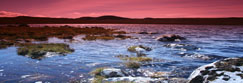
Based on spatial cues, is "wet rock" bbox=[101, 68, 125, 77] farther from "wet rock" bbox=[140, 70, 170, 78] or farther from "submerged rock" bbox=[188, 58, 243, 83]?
"submerged rock" bbox=[188, 58, 243, 83]

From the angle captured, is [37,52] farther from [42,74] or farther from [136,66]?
[136,66]

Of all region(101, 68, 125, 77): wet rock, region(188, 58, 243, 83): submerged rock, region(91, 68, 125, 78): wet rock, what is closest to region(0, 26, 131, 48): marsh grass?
region(91, 68, 125, 78): wet rock

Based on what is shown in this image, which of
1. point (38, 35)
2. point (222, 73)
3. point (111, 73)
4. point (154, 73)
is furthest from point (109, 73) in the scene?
point (38, 35)

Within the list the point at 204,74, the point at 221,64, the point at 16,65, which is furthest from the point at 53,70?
the point at 221,64

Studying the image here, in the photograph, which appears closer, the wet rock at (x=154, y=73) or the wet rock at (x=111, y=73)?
the wet rock at (x=111, y=73)

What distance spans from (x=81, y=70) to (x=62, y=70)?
1.25 m

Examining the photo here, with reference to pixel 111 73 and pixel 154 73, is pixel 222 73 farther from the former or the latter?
pixel 111 73

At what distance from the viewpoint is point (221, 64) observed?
30.0 ft

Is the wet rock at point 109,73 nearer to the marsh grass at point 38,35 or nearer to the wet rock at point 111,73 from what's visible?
the wet rock at point 111,73

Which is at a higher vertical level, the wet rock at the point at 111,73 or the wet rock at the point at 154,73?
the wet rock at the point at 111,73

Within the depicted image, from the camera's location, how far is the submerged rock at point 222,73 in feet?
24.9

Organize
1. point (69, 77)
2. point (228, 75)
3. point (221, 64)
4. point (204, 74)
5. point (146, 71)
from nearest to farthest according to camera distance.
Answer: point (228, 75) < point (204, 74) < point (221, 64) < point (69, 77) < point (146, 71)

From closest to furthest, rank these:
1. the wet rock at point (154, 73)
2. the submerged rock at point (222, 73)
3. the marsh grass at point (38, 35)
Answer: the submerged rock at point (222, 73)
the wet rock at point (154, 73)
the marsh grass at point (38, 35)

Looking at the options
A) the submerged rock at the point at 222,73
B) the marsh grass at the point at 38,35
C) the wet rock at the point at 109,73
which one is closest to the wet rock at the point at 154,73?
the wet rock at the point at 109,73
